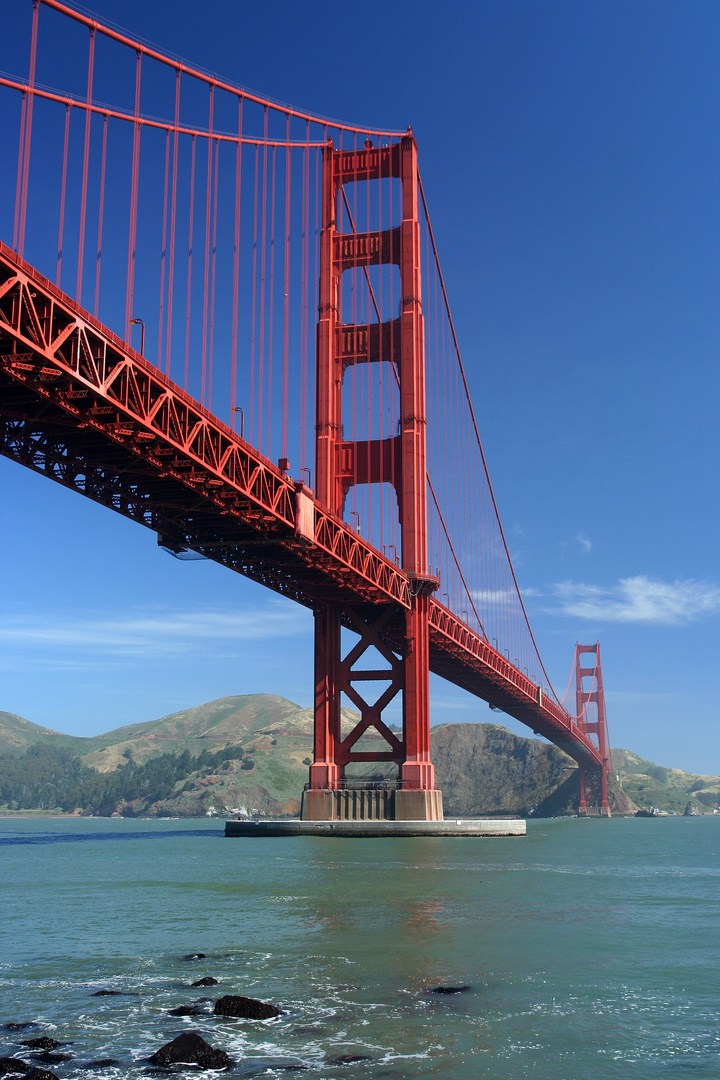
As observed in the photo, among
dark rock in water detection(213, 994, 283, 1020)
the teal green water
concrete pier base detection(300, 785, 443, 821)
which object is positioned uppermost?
concrete pier base detection(300, 785, 443, 821)

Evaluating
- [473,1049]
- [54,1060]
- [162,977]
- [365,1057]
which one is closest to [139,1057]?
[54,1060]

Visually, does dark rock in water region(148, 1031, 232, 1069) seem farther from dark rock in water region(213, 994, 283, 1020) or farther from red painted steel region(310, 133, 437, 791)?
red painted steel region(310, 133, 437, 791)

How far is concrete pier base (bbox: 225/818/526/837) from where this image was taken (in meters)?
47.5

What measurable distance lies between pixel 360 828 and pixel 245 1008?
3597 cm

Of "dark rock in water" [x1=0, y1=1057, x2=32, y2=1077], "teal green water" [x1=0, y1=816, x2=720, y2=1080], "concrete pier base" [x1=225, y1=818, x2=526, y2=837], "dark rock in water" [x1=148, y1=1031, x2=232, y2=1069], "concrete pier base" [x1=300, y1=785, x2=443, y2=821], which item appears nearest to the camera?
"dark rock in water" [x1=0, y1=1057, x2=32, y2=1077]

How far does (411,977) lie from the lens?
14656 millimetres

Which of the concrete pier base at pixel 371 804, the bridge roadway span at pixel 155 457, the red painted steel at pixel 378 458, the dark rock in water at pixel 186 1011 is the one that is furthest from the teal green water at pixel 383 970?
the red painted steel at pixel 378 458

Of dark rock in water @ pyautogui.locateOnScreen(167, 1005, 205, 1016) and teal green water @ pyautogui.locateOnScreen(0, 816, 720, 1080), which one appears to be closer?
teal green water @ pyautogui.locateOnScreen(0, 816, 720, 1080)

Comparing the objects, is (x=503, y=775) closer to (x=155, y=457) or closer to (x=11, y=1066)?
(x=155, y=457)

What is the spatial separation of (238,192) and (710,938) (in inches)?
1330

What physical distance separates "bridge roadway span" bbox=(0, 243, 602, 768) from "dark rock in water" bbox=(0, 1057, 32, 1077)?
1579cm

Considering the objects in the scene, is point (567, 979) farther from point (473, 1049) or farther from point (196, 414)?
point (196, 414)

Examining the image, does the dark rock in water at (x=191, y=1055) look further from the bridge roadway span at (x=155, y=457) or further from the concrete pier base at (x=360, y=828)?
the concrete pier base at (x=360, y=828)

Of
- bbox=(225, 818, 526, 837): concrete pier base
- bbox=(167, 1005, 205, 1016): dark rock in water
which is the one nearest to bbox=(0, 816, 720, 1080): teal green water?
bbox=(167, 1005, 205, 1016): dark rock in water
